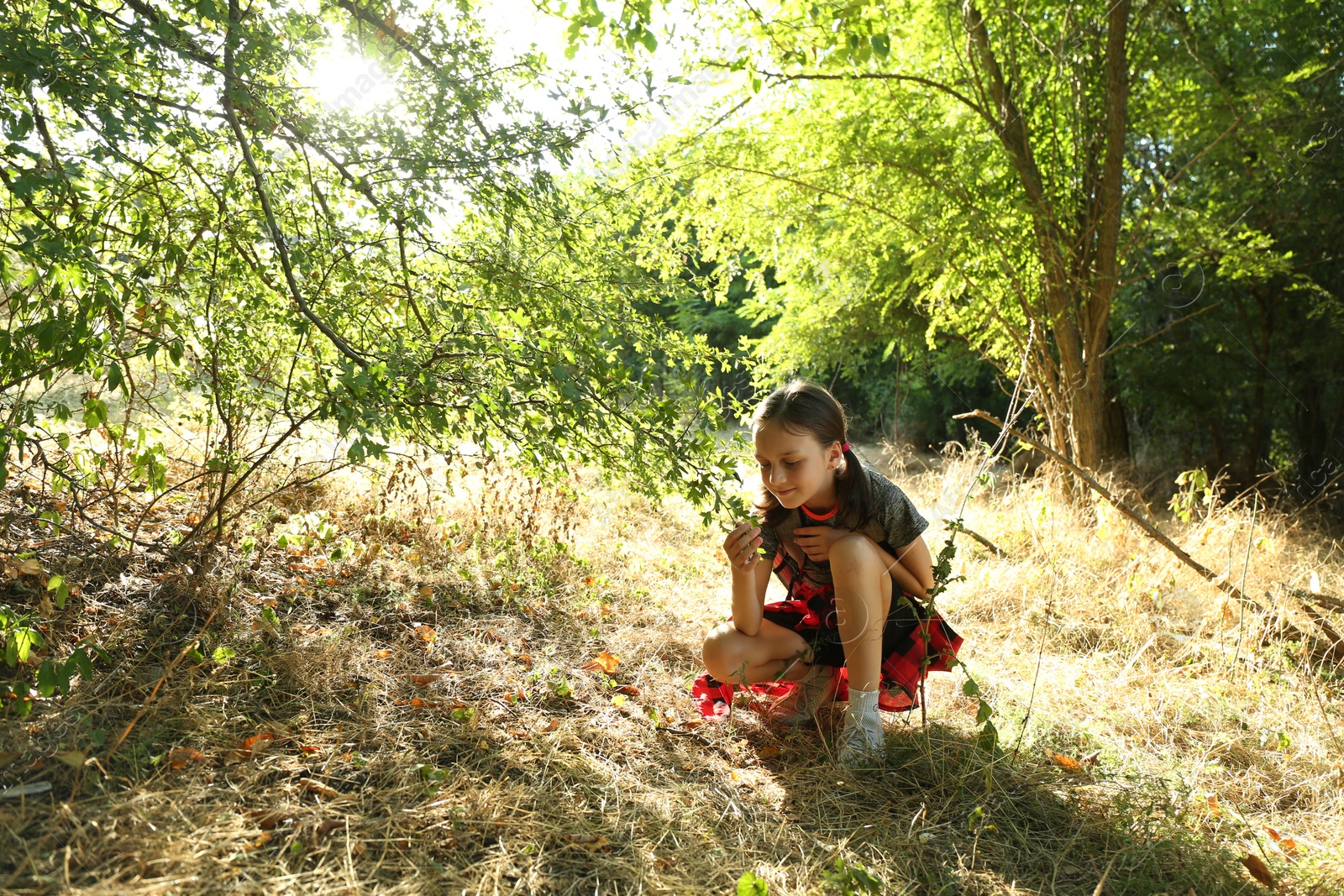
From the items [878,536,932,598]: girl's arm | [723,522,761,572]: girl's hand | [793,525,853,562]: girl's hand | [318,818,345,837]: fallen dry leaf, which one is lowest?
[878,536,932,598]: girl's arm

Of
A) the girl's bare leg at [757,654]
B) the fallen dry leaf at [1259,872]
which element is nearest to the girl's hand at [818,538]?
the girl's bare leg at [757,654]

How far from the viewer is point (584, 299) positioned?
8.70ft

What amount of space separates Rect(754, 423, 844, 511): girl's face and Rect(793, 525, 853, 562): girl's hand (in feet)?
0.47

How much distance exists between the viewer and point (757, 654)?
2.65 m

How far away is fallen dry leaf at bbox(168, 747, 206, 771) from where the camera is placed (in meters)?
1.94

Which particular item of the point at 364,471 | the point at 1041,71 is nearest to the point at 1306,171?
the point at 1041,71

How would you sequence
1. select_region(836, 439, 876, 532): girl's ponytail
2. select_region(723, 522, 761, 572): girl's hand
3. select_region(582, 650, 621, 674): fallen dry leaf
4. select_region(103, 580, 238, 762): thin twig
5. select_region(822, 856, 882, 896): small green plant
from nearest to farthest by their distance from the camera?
select_region(822, 856, 882, 896): small green plant → select_region(103, 580, 238, 762): thin twig → select_region(723, 522, 761, 572): girl's hand → select_region(836, 439, 876, 532): girl's ponytail → select_region(582, 650, 621, 674): fallen dry leaf

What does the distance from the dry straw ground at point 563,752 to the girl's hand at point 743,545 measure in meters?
0.58

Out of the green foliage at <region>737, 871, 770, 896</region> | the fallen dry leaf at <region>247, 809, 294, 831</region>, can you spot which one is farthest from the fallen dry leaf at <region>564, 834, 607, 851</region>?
the fallen dry leaf at <region>247, 809, 294, 831</region>

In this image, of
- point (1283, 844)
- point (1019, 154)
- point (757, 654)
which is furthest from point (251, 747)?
point (1019, 154)

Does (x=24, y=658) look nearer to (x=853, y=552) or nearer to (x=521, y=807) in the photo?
(x=521, y=807)

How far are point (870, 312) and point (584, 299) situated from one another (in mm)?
7167

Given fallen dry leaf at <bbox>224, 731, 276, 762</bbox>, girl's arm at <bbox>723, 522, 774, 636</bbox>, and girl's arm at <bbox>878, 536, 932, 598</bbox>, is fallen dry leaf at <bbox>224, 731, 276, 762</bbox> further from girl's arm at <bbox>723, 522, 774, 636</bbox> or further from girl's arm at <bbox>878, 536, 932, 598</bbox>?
girl's arm at <bbox>878, 536, 932, 598</bbox>

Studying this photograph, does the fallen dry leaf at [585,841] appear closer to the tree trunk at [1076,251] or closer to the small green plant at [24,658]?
the small green plant at [24,658]
